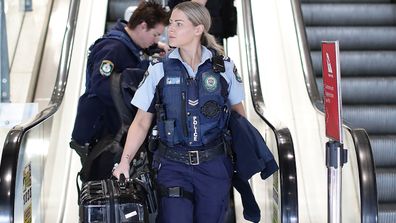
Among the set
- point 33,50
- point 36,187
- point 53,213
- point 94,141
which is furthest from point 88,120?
point 33,50

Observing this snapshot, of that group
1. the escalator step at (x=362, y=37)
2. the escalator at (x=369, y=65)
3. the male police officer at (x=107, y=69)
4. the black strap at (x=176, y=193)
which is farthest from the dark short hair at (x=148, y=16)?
the escalator step at (x=362, y=37)

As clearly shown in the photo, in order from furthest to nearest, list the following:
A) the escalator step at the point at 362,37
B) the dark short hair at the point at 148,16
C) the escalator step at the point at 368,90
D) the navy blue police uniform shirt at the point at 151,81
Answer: the escalator step at the point at 362,37
the escalator step at the point at 368,90
the dark short hair at the point at 148,16
the navy blue police uniform shirt at the point at 151,81

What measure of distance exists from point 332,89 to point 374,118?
3169 millimetres

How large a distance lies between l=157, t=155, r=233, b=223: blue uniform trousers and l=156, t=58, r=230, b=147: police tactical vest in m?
0.13

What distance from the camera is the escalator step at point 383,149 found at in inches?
244

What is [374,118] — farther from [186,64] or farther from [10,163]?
[10,163]

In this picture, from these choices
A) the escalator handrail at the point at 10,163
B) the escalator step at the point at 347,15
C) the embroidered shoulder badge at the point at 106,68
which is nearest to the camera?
the escalator handrail at the point at 10,163

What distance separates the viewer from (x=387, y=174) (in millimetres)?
5879

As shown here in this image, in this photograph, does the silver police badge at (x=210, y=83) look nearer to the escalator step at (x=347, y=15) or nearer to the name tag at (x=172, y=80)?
the name tag at (x=172, y=80)

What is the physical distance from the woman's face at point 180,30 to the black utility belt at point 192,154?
580 mm

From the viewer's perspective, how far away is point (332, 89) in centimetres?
350

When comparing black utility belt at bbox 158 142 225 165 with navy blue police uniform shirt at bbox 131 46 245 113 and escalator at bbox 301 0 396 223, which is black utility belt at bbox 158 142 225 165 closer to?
navy blue police uniform shirt at bbox 131 46 245 113

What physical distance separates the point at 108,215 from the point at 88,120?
0.97 m

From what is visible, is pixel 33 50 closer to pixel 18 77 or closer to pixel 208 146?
pixel 18 77
